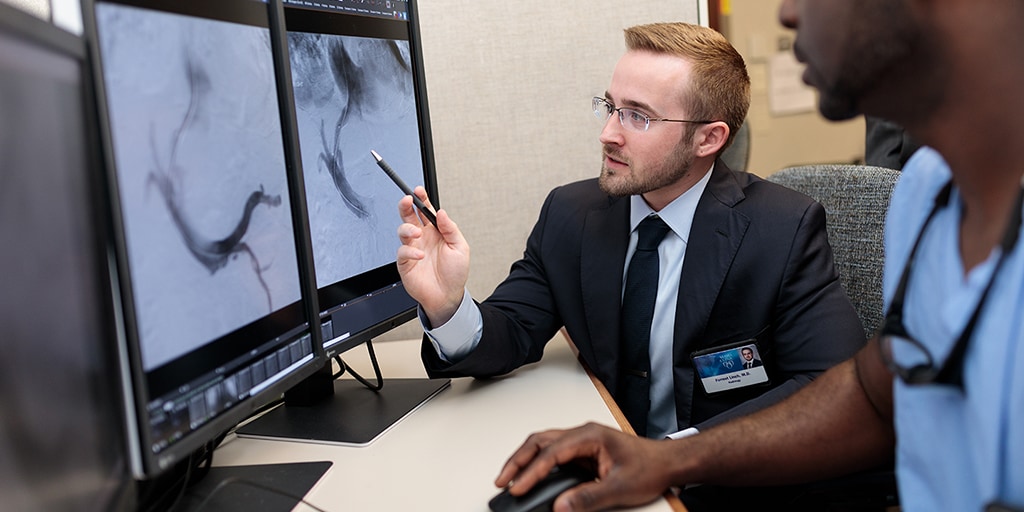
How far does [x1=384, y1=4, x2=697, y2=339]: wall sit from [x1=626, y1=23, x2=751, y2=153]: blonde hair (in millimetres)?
132

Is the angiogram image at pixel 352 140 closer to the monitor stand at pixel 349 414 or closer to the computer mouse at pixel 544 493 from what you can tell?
the monitor stand at pixel 349 414

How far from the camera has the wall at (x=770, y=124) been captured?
5117 mm

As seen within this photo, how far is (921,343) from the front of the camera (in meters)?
0.79

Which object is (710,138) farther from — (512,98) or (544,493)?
(544,493)

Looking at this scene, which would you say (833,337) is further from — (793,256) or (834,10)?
(834,10)

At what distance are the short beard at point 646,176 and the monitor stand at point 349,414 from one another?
471 millimetres

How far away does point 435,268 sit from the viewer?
1.32m

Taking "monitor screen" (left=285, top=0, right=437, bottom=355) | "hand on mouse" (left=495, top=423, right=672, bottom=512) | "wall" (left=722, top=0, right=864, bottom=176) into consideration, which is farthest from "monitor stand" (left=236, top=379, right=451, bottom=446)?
"wall" (left=722, top=0, right=864, bottom=176)

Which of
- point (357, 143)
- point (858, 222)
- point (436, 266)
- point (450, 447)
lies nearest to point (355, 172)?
point (357, 143)

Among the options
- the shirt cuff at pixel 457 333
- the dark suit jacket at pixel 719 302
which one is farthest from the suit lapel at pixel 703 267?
the shirt cuff at pixel 457 333

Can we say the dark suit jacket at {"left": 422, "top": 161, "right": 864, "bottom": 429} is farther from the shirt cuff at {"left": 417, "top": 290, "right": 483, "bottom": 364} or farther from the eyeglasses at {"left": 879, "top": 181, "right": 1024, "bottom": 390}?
the eyeglasses at {"left": 879, "top": 181, "right": 1024, "bottom": 390}

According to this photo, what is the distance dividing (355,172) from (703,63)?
756mm

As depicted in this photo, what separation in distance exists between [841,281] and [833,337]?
0.75 ft

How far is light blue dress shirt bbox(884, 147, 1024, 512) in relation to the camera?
671 millimetres
